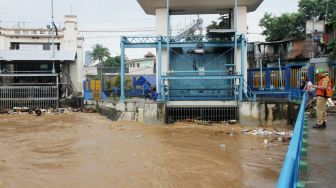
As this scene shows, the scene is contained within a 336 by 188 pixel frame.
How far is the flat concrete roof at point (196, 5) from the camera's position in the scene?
1988 centimetres

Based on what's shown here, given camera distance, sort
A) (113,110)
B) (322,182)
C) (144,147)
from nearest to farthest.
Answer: (322,182)
(144,147)
(113,110)

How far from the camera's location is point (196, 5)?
803 inches

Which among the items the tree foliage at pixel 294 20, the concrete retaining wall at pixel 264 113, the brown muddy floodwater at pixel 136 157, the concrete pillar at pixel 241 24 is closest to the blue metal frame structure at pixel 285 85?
the concrete retaining wall at pixel 264 113

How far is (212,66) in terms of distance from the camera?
2142 centimetres

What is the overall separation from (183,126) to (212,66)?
497 cm

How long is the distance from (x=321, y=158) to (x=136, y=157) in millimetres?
6094

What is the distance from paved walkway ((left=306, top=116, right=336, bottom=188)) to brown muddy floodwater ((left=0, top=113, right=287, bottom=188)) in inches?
49.5

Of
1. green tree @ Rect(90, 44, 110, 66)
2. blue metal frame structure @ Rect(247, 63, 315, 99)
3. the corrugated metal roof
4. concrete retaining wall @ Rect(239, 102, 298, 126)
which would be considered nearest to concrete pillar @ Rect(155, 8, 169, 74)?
concrete retaining wall @ Rect(239, 102, 298, 126)

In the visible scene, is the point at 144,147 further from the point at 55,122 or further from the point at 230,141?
the point at 55,122

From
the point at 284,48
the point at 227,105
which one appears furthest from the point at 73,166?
the point at 284,48

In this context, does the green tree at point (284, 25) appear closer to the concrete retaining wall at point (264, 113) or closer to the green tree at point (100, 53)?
the concrete retaining wall at point (264, 113)

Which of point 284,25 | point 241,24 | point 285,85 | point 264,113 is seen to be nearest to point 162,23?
point 241,24

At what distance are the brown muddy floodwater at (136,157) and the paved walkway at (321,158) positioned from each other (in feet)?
4.13

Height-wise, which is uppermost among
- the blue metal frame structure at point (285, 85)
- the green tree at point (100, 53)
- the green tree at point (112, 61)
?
the green tree at point (100, 53)
